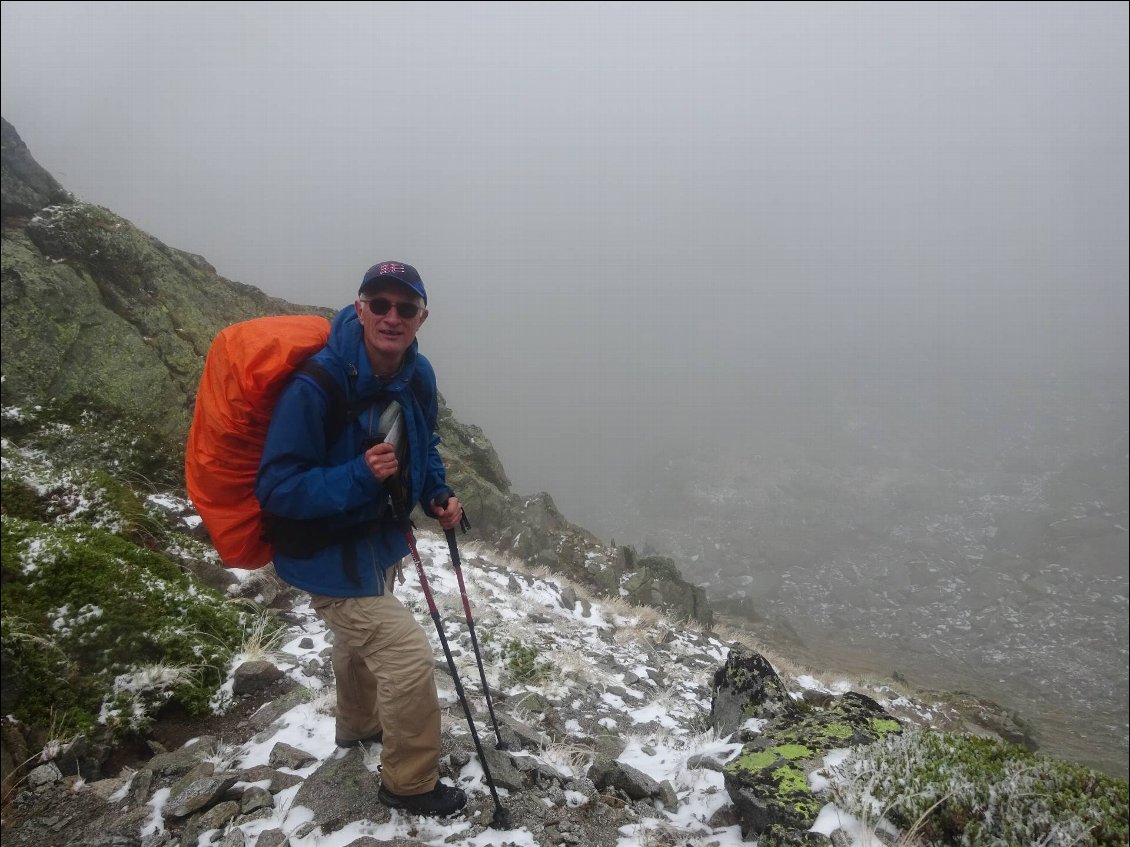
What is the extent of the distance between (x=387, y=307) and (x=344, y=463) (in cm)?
97

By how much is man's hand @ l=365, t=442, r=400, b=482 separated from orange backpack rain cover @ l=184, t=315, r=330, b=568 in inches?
25.8

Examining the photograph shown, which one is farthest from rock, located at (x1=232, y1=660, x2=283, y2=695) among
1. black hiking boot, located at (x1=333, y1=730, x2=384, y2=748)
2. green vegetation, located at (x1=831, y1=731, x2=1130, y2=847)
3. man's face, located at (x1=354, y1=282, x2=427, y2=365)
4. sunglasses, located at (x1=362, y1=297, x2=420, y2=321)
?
green vegetation, located at (x1=831, y1=731, x2=1130, y2=847)

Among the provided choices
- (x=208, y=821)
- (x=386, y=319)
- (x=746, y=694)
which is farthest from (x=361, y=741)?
(x=746, y=694)

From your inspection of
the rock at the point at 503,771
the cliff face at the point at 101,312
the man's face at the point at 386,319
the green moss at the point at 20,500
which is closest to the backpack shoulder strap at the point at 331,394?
the man's face at the point at 386,319

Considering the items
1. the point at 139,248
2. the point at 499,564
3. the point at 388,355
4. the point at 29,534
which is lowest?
the point at 499,564

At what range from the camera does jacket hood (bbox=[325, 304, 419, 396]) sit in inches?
136

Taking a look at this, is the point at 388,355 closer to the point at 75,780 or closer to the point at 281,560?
the point at 281,560

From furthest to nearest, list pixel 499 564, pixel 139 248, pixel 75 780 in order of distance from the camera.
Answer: pixel 499 564, pixel 139 248, pixel 75 780

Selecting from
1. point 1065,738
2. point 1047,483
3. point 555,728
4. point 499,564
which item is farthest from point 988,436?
point 555,728

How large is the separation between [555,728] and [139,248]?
12206 millimetres

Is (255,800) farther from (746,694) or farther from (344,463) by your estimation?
(746,694)

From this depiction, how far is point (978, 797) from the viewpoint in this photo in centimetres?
329

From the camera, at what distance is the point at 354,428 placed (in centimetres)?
354

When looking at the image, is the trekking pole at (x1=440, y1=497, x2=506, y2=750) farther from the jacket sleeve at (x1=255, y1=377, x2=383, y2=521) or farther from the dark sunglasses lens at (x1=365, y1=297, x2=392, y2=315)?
the dark sunglasses lens at (x1=365, y1=297, x2=392, y2=315)
